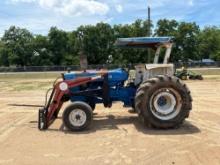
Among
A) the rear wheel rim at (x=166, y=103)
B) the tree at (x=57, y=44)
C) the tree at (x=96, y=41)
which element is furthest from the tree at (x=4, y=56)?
the rear wheel rim at (x=166, y=103)

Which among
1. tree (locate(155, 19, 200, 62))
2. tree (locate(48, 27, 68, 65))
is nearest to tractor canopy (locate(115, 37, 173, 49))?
tree (locate(155, 19, 200, 62))

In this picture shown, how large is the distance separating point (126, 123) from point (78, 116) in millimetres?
1514

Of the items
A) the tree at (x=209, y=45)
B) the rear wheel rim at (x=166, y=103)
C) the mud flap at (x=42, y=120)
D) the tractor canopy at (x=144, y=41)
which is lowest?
the mud flap at (x=42, y=120)

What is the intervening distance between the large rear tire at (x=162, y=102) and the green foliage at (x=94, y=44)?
6150 centimetres

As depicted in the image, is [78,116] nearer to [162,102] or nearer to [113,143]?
[113,143]

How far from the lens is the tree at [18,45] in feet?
291

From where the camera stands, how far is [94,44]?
273ft

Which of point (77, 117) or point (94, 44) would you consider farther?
point (94, 44)

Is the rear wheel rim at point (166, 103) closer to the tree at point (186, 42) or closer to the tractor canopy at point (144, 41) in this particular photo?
the tractor canopy at point (144, 41)

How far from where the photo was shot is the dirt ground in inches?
330

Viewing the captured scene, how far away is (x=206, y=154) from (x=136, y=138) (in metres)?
2.03

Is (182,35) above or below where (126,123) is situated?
above

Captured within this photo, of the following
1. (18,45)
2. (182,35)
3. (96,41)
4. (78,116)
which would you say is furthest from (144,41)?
(18,45)

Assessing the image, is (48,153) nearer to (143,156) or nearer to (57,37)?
(143,156)
